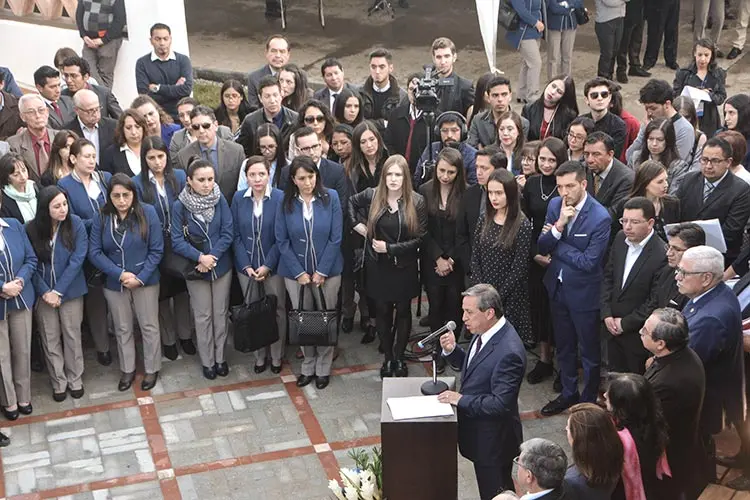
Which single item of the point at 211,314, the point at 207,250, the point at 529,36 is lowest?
the point at 211,314

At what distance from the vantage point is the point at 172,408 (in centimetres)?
796

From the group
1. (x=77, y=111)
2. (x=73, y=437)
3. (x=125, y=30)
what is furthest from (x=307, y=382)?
(x=125, y=30)

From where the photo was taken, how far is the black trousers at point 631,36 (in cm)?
1366

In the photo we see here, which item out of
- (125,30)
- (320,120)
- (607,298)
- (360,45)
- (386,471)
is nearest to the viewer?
(386,471)

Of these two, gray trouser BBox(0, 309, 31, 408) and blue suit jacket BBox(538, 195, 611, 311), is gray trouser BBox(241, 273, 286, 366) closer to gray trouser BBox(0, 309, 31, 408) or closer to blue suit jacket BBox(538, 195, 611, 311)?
gray trouser BBox(0, 309, 31, 408)

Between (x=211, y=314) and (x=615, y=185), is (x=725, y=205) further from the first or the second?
(x=211, y=314)

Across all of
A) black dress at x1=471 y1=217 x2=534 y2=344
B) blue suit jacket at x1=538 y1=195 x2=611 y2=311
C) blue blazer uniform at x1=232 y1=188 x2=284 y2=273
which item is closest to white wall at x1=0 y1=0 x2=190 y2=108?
blue blazer uniform at x1=232 y1=188 x2=284 y2=273

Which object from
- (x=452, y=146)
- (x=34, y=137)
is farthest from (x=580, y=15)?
(x=34, y=137)

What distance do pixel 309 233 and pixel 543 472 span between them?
11.1ft

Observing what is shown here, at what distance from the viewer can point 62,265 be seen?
7742 millimetres

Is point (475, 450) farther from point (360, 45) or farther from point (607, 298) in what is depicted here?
point (360, 45)

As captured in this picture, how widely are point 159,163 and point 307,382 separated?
1.97m

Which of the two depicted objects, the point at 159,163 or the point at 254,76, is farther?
the point at 254,76

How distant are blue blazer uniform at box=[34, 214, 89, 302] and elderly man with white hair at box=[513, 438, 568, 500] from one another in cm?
399
